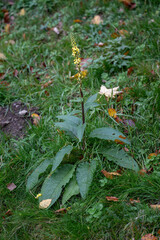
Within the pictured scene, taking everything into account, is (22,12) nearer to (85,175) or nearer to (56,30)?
(56,30)

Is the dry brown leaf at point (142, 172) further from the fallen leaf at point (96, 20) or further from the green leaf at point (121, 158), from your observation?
the fallen leaf at point (96, 20)

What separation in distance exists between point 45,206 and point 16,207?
0.28m

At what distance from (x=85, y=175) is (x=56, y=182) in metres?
0.26

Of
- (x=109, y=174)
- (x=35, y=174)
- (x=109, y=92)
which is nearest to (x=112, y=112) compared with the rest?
(x=109, y=92)

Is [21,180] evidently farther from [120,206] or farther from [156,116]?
[156,116]

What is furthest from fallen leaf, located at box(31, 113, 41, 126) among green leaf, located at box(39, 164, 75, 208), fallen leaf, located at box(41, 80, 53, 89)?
green leaf, located at box(39, 164, 75, 208)

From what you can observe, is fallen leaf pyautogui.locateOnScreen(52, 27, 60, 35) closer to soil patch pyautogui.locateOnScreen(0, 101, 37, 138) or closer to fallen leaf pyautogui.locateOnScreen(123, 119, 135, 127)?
soil patch pyautogui.locateOnScreen(0, 101, 37, 138)

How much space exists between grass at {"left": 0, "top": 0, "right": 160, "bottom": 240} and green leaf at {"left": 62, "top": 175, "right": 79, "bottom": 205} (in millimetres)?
63

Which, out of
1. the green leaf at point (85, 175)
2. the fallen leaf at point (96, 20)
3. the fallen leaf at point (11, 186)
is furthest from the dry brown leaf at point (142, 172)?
the fallen leaf at point (96, 20)

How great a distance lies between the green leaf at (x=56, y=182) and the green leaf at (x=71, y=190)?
53 millimetres

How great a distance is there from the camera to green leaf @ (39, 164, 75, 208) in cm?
211

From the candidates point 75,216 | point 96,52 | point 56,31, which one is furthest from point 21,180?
point 56,31

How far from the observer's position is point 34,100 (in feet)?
10.6

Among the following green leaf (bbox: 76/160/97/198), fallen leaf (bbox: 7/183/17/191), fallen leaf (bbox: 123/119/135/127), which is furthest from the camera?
fallen leaf (bbox: 123/119/135/127)
